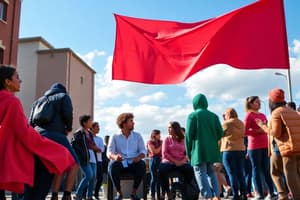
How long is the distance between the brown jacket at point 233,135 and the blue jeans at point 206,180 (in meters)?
1.25

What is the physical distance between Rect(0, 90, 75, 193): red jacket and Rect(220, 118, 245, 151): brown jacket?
4378 millimetres

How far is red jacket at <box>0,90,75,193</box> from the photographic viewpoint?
3711mm

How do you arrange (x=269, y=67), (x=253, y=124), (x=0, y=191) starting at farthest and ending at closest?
(x=253, y=124), (x=269, y=67), (x=0, y=191)

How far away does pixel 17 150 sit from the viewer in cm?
382

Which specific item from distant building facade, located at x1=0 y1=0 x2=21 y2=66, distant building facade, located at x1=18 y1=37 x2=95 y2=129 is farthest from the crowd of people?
distant building facade, located at x1=18 y1=37 x2=95 y2=129

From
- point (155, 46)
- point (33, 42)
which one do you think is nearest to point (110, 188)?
point (155, 46)

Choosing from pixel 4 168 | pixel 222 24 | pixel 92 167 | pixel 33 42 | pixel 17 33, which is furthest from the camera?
pixel 33 42

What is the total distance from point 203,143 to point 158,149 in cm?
366

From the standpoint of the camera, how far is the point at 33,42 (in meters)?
33.0

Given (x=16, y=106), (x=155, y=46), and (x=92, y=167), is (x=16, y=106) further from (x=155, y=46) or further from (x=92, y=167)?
(x=92, y=167)

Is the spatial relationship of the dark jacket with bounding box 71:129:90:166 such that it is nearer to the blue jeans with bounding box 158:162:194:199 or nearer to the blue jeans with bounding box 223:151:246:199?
the blue jeans with bounding box 158:162:194:199

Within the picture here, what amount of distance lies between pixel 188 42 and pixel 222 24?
72cm

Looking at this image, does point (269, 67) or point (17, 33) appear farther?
point (17, 33)

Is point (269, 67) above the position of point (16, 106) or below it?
above
